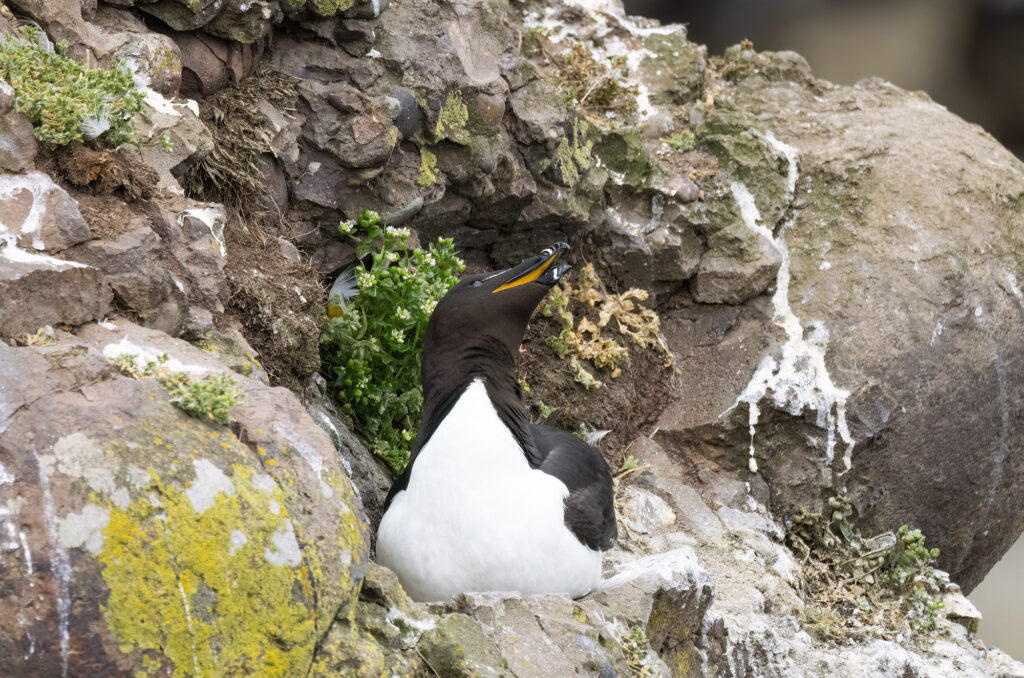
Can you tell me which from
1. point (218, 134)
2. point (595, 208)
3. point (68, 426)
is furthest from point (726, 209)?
point (68, 426)

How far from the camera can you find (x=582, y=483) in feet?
16.8

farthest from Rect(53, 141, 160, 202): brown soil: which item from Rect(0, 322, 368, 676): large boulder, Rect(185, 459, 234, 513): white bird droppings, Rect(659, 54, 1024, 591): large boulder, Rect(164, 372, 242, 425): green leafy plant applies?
Rect(659, 54, 1024, 591): large boulder

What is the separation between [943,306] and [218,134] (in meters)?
4.86

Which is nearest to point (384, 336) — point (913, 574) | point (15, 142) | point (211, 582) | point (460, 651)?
point (15, 142)

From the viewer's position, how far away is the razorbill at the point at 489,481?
4.63 metres

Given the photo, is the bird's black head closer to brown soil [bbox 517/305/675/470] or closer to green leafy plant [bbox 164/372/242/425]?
green leafy plant [bbox 164/372/242/425]

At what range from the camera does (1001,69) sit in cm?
1436

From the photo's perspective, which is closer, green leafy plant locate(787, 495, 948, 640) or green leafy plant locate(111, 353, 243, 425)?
green leafy plant locate(111, 353, 243, 425)

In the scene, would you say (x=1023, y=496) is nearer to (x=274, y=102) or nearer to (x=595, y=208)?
(x=595, y=208)

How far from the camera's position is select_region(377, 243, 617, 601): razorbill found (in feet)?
15.2

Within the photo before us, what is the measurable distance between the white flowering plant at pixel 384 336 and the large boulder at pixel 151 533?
2.28 metres

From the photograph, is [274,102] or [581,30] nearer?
[274,102]

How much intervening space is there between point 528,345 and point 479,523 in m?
2.94

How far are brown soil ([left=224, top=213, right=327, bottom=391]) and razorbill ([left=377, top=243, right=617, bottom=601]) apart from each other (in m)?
0.67
